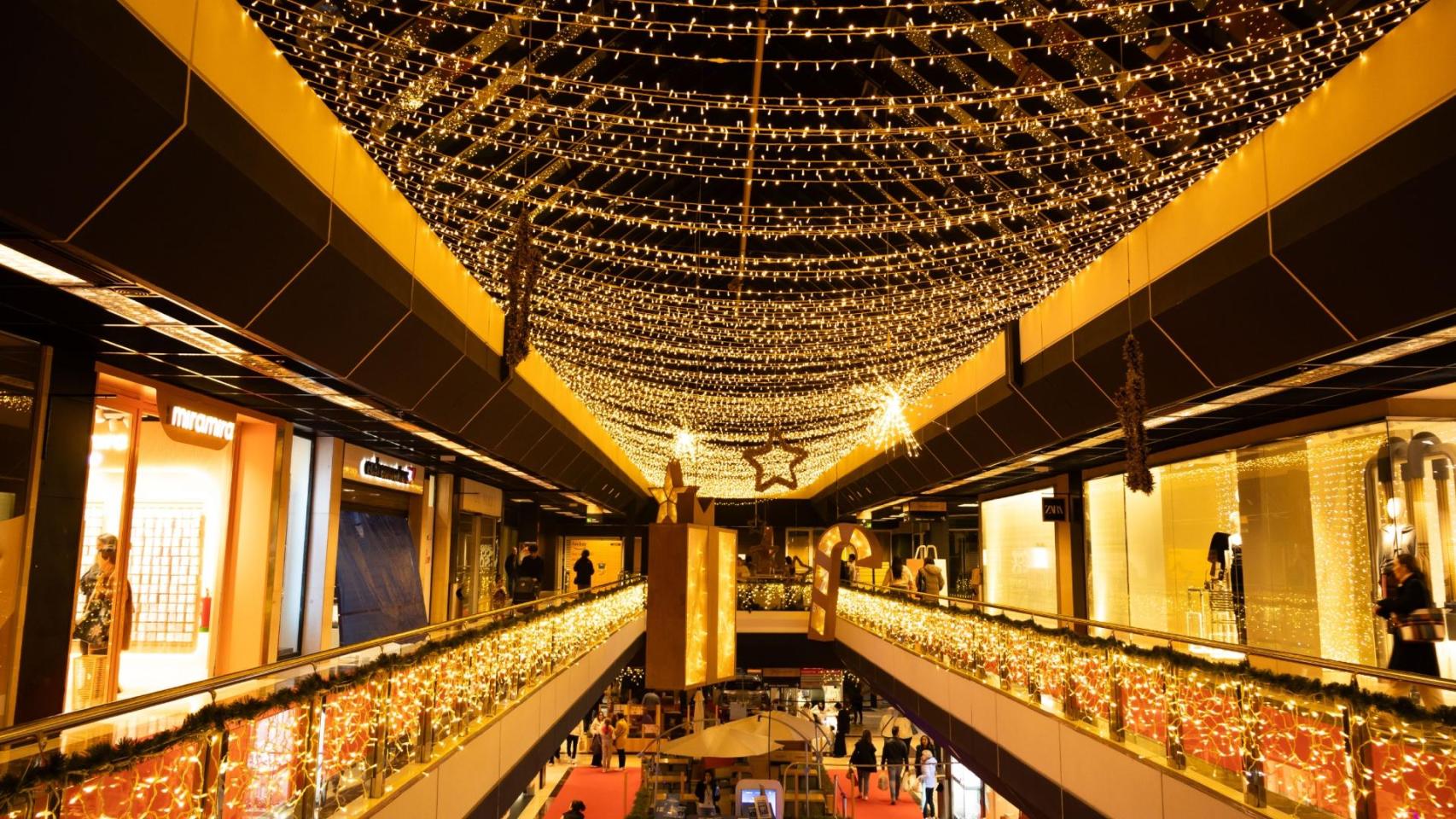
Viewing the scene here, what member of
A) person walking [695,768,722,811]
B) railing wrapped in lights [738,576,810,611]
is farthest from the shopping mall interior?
railing wrapped in lights [738,576,810,611]

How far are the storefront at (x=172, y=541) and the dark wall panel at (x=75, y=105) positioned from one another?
393 centimetres

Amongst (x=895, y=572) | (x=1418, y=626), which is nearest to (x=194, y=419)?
(x=1418, y=626)

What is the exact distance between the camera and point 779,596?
2411 centimetres

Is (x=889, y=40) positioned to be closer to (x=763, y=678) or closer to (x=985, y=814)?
(x=985, y=814)

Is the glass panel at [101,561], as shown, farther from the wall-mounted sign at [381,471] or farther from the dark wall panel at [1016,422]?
the dark wall panel at [1016,422]

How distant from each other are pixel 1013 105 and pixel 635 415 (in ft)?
37.4

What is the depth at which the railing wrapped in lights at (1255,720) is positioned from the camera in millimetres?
4191

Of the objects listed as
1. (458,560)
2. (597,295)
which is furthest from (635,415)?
(597,295)

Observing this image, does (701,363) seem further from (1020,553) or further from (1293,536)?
(1293,536)

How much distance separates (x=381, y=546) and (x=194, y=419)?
17.8 feet

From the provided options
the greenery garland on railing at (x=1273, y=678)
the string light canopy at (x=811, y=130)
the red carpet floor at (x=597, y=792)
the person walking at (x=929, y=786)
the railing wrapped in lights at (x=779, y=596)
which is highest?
the string light canopy at (x=811, y=130)

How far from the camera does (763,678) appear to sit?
30.5 meters

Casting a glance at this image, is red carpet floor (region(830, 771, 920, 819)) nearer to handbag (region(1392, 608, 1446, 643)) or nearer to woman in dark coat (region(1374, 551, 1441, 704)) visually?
woman in dark coat (region(1374, 551, 1441, 704))

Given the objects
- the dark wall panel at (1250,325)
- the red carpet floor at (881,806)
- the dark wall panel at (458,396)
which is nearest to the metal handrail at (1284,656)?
the dark wall panel at (1250,325)
